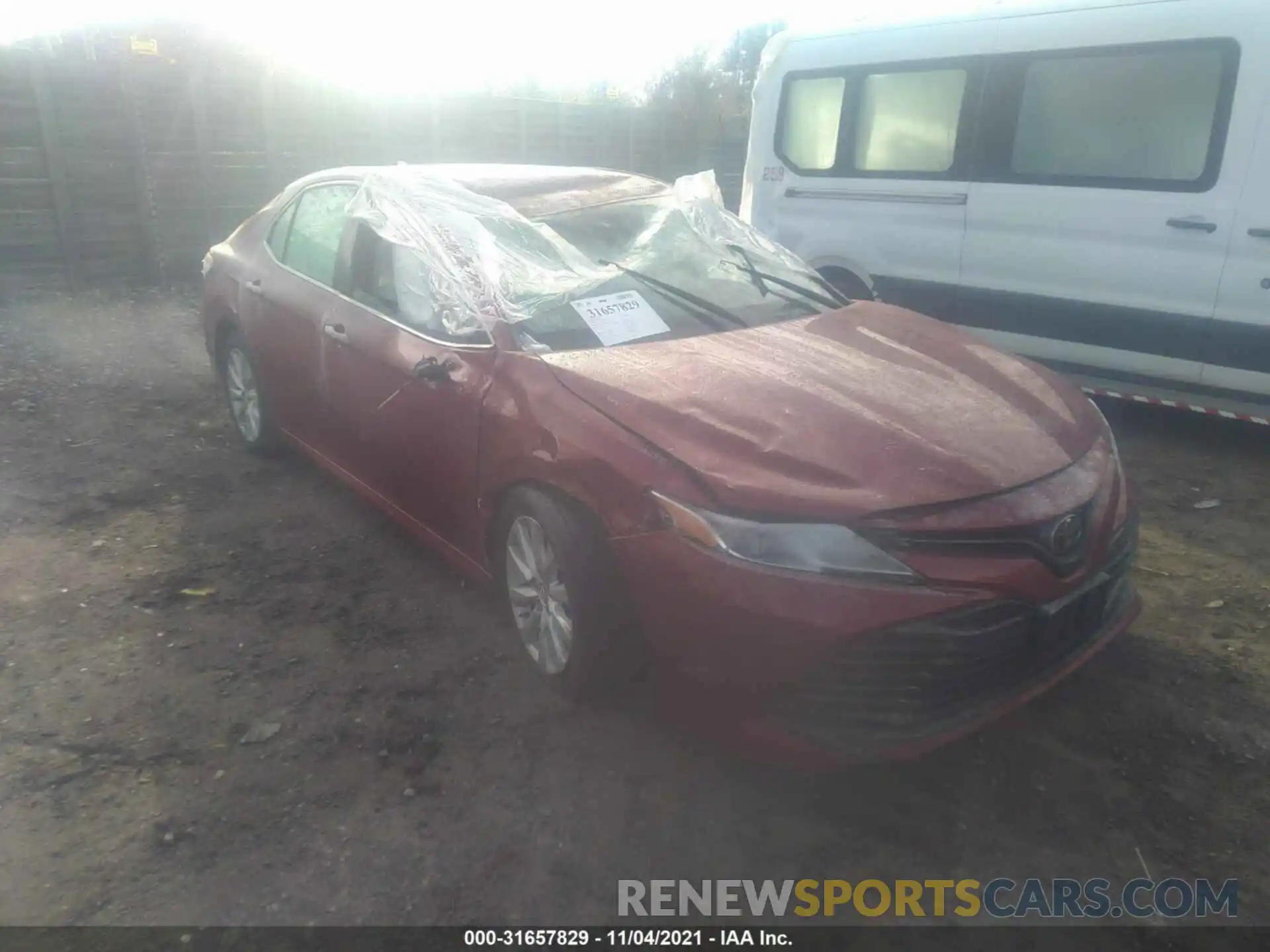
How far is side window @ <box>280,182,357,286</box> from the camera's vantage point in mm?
4082

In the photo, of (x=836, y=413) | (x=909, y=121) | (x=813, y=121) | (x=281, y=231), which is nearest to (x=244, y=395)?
(x=281, y=231)

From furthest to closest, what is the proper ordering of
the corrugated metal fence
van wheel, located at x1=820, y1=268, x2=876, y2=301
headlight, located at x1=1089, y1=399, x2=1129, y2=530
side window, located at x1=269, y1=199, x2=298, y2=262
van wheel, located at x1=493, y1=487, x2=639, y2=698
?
1. the corrugated metal fence
2. van wheel, located at x1=820, y1=268, x2=876, y2=301
3. side window, located at x1=269, y1=199, x2=298, y2=262
4. headlight, located at x1=1089, y1=399, x2=1129, y2=530
5. van wheel, located at x1=493, y1=487, x2=639, y2=698

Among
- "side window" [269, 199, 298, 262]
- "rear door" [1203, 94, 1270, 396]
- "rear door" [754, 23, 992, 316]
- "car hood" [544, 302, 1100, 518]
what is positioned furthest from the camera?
"rear door" [754, 23, 992, 316]

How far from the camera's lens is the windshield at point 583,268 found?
324 cm

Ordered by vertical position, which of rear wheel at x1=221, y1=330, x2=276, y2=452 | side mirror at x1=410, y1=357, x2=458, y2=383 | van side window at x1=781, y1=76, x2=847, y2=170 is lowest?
rear wheel at x1=221, y1=330, x2=276, y2=452

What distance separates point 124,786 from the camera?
104 inches

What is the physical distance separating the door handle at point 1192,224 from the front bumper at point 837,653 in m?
3.28

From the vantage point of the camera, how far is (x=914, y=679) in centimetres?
232

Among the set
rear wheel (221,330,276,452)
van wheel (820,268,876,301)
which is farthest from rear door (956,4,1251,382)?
rear wheel (221,330,276,452)

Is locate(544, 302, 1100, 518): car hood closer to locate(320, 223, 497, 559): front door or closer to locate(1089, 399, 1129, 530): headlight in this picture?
locate(1089, 399, 1129, 530): headlight

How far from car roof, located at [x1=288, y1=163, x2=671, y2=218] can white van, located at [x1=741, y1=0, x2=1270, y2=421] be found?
7.76 ft

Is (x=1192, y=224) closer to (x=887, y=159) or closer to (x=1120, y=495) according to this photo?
(x=887, y=159)

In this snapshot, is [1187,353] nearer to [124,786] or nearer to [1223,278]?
[1223,278]

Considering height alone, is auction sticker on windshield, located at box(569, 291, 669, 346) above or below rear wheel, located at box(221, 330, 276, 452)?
above
